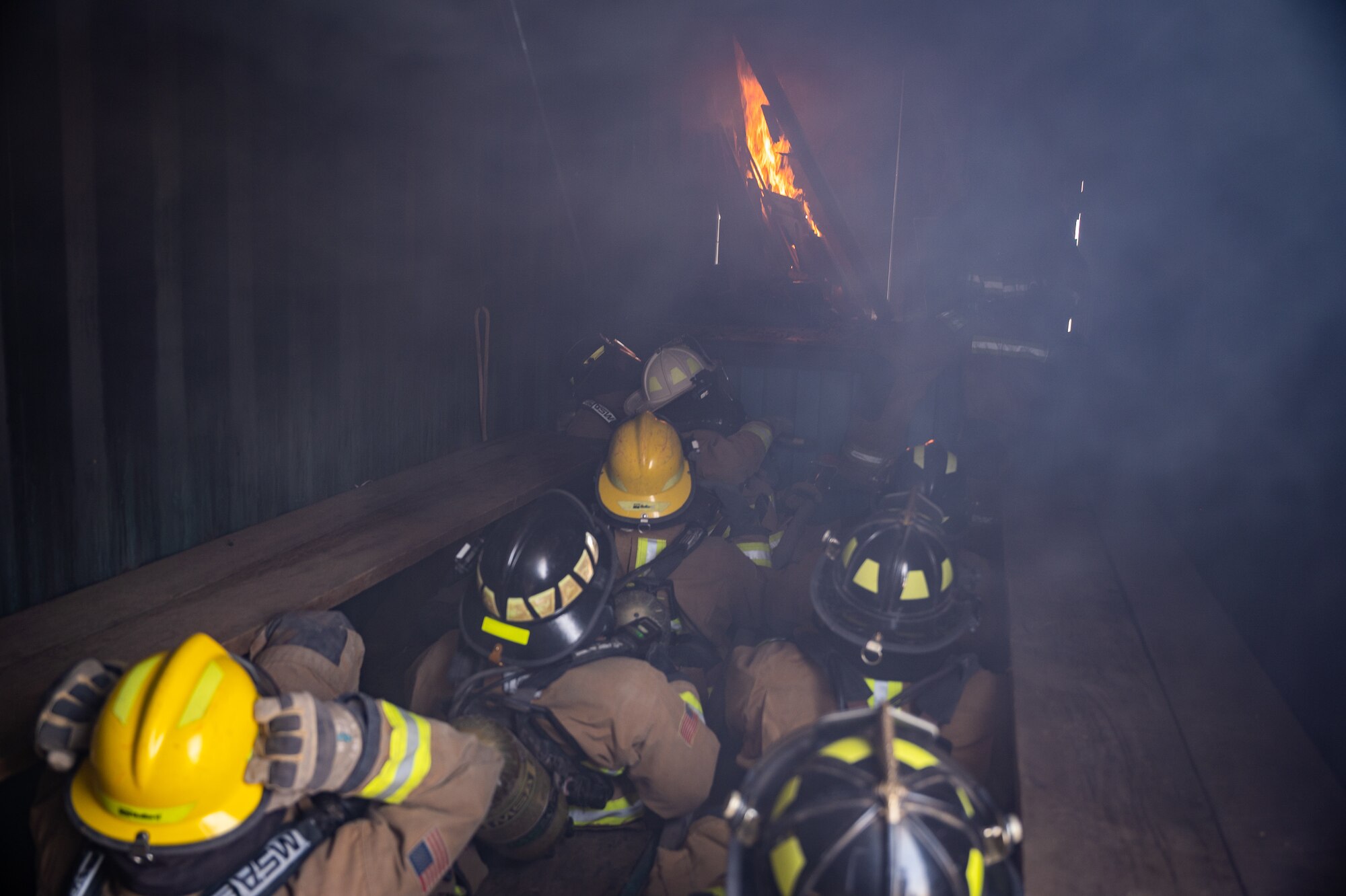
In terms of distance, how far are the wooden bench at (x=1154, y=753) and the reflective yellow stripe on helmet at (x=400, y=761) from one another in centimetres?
136

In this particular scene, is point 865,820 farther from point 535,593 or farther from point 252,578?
point 252,578

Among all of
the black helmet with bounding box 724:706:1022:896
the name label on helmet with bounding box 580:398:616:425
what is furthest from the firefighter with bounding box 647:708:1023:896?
the name label on helmet with bounding box 580:398:616:425

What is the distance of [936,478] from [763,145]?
3.53 meters

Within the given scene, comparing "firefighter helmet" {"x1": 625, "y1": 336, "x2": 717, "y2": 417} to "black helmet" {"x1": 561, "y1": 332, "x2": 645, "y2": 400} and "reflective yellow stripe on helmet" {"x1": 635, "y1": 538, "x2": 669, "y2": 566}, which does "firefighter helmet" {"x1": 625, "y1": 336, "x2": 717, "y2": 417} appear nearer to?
"black helmet" {"x1": 561, "y1": 332, "x2": 645, "y2": 400}

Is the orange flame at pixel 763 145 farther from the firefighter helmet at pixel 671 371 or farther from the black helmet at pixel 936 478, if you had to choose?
the black helmet at pixel 936 478

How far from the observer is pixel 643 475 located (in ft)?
11.4

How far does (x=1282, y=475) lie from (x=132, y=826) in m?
4.21

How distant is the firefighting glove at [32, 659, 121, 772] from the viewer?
1.55m

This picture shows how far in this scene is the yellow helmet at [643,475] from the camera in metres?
3.48

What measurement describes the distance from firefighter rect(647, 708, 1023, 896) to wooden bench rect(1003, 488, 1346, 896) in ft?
1.29

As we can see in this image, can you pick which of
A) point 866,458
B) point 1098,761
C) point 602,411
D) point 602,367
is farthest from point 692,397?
point 1098,761

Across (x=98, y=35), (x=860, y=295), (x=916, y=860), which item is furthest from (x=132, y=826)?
(x=860, y=295)

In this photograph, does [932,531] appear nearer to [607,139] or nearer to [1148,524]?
[1148,524]

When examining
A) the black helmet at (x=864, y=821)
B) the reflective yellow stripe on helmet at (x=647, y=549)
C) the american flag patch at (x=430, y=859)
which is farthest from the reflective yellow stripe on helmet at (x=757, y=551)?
the black helmet at (x=864, y=821)
